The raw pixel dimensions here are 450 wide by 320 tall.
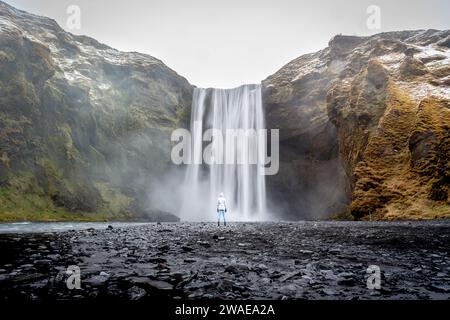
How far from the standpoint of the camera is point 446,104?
111 feet

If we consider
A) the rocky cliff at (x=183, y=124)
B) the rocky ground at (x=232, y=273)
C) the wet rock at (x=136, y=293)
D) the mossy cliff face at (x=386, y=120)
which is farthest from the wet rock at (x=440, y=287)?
the rocky cliff at (x=183, y=124)

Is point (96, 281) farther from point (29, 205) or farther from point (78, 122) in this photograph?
point (78, 122)

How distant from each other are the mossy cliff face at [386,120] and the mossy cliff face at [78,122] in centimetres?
3360

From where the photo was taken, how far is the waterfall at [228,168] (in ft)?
213

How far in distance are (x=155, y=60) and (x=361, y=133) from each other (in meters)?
63.8

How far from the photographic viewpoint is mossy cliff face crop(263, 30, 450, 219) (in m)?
30.5

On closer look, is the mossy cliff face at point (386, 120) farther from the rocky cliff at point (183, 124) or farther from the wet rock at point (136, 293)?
the wet rock at point (136, 293)

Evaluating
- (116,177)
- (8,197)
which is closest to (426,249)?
(8,197)

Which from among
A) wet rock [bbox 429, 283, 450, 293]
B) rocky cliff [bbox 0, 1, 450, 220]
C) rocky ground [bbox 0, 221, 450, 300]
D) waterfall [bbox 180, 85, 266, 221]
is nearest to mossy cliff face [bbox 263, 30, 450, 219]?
rocky cliff [bbox 0, 1, 450, 220]

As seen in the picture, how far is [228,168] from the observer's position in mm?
68438

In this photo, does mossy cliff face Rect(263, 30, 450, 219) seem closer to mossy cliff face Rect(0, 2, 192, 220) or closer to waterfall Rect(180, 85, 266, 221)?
waterfall Rect(180, 85, 266, 221)

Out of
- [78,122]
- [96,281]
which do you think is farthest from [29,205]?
[96,281]

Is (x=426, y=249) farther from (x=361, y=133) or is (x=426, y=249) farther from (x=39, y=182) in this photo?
(x=39, y=182)
